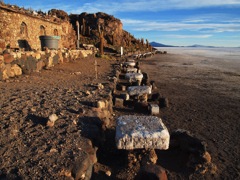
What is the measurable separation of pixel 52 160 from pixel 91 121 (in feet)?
4.60

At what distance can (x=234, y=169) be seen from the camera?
378 centimetres

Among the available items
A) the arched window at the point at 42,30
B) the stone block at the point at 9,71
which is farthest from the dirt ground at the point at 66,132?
the arched window at the point at 42,30

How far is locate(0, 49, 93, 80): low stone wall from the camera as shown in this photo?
708 cm

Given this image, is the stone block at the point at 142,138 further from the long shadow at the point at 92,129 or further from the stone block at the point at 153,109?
the stone block at the point at 153,109

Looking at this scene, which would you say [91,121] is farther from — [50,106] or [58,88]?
[58,88]

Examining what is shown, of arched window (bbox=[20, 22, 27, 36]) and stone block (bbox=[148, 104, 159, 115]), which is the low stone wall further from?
arched window (bbox=[20, 22, 27, 36])

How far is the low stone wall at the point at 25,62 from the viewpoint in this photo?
7.08 m

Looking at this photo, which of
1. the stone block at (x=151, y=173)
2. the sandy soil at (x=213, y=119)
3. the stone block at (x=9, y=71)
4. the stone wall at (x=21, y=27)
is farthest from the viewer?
the stone wall at (x=21, y=27)

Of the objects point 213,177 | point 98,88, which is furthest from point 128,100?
point 213,177

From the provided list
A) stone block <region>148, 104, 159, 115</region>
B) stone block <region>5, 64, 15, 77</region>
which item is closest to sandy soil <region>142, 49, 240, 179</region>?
stone block <region>148, 104, 159, 115</region>

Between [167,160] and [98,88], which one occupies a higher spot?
[98,88]

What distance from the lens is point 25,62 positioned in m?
8.11

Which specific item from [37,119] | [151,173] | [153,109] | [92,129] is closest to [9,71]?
[37,119]

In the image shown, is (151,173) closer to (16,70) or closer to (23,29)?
(16,70)
